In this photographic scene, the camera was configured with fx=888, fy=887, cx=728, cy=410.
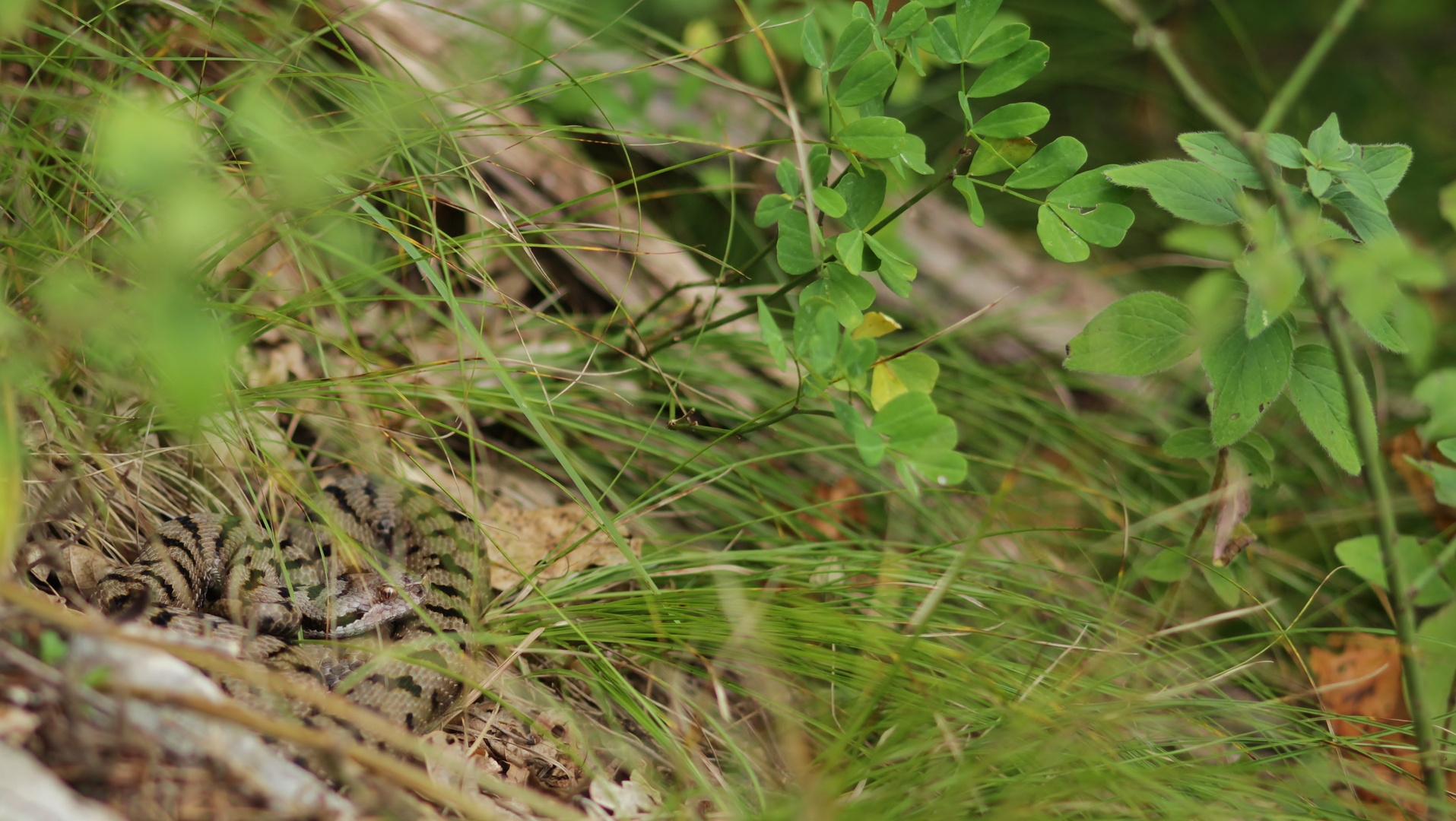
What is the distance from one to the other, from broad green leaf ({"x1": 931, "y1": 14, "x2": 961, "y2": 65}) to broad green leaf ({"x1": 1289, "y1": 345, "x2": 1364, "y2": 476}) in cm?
123

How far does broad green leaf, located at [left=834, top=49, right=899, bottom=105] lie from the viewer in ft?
7.47

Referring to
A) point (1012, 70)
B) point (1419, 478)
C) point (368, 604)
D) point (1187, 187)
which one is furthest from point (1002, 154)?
point (1419, 478)

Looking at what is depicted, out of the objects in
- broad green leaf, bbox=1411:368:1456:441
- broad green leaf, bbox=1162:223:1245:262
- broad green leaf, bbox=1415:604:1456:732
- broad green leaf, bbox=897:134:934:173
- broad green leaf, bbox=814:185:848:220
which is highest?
broad green leaf, bbox=897:134:934:173

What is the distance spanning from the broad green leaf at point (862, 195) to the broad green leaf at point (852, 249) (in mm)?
116

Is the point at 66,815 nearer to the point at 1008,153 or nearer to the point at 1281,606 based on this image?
the point at 1008,153

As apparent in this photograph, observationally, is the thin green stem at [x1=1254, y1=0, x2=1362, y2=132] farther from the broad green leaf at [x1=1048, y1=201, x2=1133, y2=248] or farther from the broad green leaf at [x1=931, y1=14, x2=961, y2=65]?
the broad green leaf at [x1=931, y1=14, x2=961, y2=65]

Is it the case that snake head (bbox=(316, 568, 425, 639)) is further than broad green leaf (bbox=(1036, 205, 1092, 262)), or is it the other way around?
snake head (bbox=(316, 568, 425, 639))

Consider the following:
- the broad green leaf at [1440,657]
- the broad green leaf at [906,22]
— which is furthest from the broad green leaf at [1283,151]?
the broad green leaf at [1440,657]

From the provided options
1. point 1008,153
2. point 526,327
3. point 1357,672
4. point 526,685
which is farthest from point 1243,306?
point 526,327

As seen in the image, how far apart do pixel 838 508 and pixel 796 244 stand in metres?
1.37

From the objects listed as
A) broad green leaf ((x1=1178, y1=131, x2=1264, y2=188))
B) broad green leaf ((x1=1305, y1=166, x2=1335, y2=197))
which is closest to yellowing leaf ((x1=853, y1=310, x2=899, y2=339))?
broad green leaf ((x1=1178, y1=131, x2=1264, y2=188))

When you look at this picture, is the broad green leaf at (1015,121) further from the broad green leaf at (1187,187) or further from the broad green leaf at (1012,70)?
the broad green leaf at (1187,187)

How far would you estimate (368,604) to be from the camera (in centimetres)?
285

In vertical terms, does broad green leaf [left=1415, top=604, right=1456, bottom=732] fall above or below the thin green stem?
below
